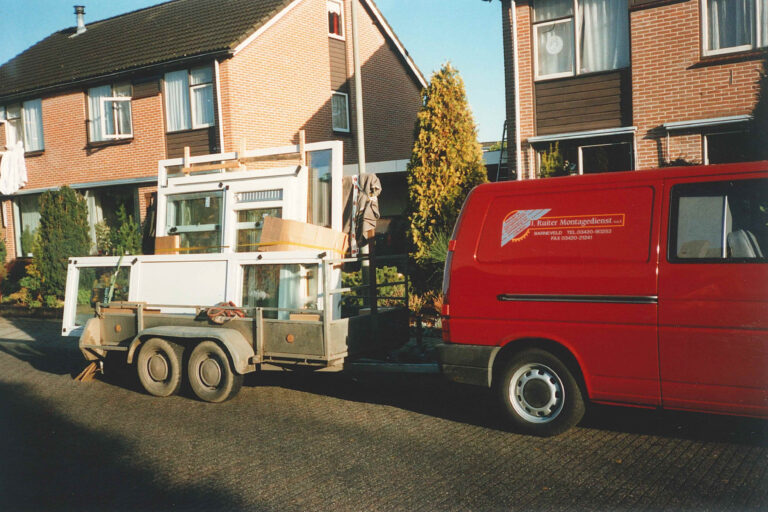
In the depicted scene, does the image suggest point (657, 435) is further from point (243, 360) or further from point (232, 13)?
point (232, 13)

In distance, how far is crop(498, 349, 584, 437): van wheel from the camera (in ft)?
18.5

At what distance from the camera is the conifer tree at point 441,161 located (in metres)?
12.4

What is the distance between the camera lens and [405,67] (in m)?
24.5

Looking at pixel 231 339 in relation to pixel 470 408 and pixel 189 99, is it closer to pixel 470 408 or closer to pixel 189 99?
pixel 470 408

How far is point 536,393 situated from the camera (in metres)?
5.80

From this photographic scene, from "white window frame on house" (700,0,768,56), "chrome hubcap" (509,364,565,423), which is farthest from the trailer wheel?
"white window frame on house" (700,0,768,56)

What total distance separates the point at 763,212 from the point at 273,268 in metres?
4.62

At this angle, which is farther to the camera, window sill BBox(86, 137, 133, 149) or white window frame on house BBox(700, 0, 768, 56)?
window sill BBox(86, 137, 133, 149)

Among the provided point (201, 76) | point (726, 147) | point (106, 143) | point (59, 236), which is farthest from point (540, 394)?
point (106, 143)

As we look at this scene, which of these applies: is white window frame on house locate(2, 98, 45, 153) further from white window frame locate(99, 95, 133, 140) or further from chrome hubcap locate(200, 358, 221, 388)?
chrome hubcap locate(200, 358, 221, 388)

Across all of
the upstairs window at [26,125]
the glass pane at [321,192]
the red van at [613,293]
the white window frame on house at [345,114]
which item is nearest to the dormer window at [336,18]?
the white window frame on house at [345,114]

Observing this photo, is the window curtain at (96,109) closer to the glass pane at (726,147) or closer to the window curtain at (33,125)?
the window curtain at (33,125)

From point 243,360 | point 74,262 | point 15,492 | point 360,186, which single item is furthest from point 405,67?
point 15,492

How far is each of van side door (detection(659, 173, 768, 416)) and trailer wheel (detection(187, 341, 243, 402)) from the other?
416cm
